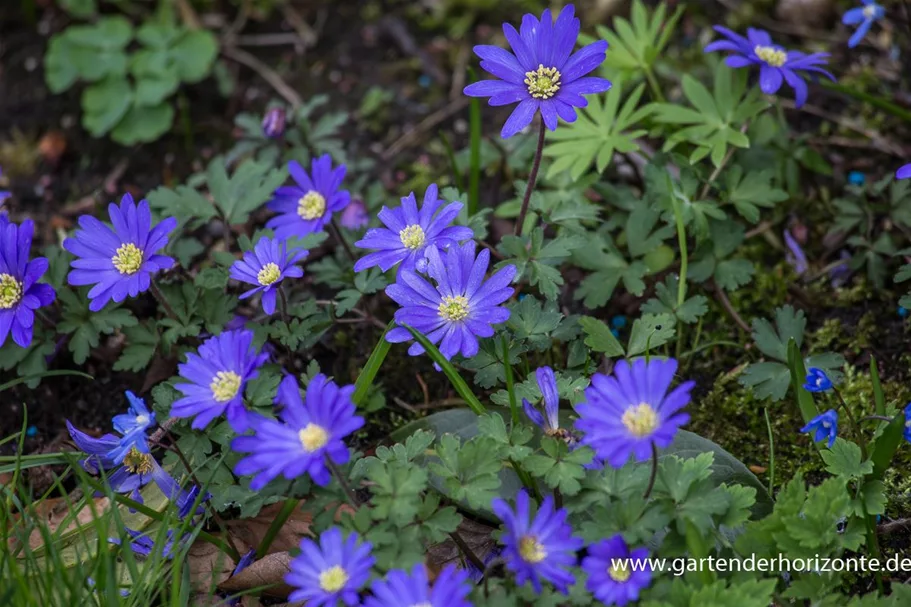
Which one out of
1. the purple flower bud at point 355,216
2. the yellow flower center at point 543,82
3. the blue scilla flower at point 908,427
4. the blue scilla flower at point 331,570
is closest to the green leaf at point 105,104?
the purple flower bud at point 355,216

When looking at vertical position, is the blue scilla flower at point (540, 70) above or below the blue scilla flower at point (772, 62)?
below

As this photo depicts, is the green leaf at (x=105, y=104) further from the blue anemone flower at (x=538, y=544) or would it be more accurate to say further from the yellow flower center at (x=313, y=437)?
the blue anemone flower at (x=538, y=544)

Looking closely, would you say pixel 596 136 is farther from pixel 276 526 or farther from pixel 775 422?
pixel 276 526

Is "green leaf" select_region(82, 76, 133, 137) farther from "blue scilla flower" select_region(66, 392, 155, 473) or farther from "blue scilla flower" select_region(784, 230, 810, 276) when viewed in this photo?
"blue scilla flower" select_region(784, 230, 810, 276)

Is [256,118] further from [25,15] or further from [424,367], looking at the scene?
[25,15]

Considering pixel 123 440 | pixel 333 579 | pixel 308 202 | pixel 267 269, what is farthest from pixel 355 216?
pixel 333 579

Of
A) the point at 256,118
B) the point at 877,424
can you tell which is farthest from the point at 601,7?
the point at 877,424

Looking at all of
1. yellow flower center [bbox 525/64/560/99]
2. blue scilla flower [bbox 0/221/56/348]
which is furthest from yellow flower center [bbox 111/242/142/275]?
yellow flower center [bbox 525/64/560/99]

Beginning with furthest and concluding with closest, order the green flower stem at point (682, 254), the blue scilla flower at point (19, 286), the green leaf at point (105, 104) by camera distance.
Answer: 1. the green leaf at point (105, 104)
2. the green flower stem at point (682, 254)
3. the blue scilla flower at point (19, 286)
